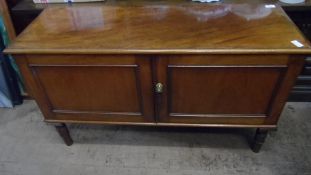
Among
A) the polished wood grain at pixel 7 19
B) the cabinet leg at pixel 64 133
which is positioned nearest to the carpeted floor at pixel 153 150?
the cabinet leg at pixel 64 133

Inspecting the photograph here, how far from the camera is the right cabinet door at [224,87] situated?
34.9 inches

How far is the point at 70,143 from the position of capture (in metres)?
1.36

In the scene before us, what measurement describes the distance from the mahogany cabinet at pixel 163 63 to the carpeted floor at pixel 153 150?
197 mm

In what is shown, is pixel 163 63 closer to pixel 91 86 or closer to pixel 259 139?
pixel 91 86

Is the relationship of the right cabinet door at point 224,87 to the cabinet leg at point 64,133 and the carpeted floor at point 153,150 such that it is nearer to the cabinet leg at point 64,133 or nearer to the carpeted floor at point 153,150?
the carpeted floor at point 153,150

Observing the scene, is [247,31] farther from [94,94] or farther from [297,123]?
[297,123]

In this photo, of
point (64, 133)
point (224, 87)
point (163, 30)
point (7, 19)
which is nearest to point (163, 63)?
point (163, 30)

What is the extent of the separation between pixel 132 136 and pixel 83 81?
0.51m

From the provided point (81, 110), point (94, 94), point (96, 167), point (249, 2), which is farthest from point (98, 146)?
point (249, 2)

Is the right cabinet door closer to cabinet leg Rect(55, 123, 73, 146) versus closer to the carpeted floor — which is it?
the carpeted floor

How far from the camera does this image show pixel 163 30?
98cm

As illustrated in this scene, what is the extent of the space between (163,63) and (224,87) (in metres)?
0.25

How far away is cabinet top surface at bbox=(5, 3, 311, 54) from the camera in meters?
0.87

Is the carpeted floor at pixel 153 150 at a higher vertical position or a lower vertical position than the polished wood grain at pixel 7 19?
lower
